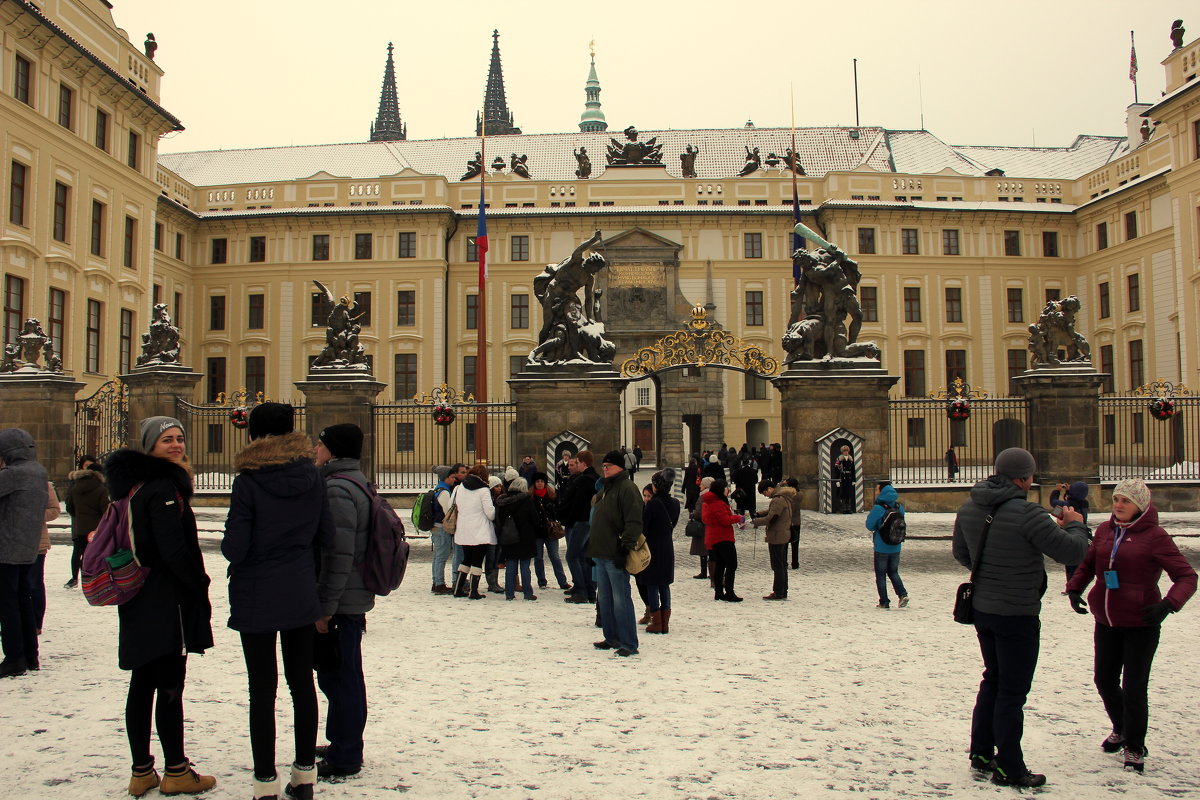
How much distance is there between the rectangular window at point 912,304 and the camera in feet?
144

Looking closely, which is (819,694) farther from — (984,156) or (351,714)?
(984,156)

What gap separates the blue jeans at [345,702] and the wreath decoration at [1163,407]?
1921 cm

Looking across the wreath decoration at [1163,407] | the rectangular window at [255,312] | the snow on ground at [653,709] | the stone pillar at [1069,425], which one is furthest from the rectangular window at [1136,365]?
the rectangular window at [255,312]

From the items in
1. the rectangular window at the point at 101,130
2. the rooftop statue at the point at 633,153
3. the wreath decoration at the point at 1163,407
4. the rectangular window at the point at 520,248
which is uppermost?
the rooftop statue at the point at 633,153

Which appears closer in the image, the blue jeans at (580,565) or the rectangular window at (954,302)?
the blue jeans at (580,565)

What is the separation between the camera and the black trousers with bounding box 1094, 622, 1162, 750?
5031 millimetres

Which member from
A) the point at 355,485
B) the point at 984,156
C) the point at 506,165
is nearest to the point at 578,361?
the point at 355,485

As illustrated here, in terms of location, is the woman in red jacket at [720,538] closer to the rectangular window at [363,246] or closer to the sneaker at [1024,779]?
the sneaker at [1024,779]

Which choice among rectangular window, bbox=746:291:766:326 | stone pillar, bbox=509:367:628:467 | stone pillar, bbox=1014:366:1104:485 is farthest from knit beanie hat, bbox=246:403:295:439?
rectangular window, bbox=746:291:766:326

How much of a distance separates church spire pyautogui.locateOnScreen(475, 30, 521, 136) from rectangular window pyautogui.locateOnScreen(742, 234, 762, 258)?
168 ft

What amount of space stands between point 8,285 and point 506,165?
89.5ft

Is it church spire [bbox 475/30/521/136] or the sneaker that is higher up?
church spire [bbox 475/30/521/136]

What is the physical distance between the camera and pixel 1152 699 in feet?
21.1

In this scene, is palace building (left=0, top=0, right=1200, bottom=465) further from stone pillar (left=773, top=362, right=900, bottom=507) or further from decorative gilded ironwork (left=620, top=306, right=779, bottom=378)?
stone pillar (left=773, top=362, right=900, bottom=507)
